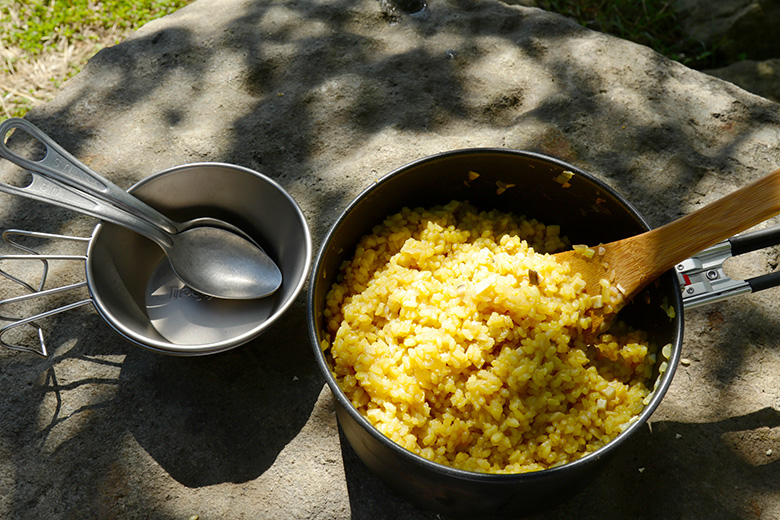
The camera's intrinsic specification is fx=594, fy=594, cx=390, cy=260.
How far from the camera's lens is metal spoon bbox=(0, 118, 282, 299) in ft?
6.35

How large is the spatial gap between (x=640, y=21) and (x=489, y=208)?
259cm

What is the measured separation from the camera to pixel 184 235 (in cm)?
222

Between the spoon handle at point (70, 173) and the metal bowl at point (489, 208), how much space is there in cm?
72

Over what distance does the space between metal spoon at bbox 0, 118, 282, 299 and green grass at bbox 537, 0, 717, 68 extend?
285 centimetres

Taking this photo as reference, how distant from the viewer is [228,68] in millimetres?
3033

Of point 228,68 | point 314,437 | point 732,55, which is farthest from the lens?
point 732,55

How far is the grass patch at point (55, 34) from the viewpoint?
3764mm

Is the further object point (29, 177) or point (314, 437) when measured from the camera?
point (29, 177)

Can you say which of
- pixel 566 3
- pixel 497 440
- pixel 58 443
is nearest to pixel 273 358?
pixel 58 443

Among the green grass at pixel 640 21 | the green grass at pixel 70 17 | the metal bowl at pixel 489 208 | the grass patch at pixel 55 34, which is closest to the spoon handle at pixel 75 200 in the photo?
the metal bowl at pixel 489 208

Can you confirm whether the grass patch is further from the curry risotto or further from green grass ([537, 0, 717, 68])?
the curry risotto

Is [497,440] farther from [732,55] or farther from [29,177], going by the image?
[732,55]

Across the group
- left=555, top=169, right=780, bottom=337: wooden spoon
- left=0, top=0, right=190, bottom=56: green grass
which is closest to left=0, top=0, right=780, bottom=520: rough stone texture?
left=555, top=169, right=780, bottom=337: wooden spoon

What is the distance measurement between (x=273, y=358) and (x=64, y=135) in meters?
1.58
